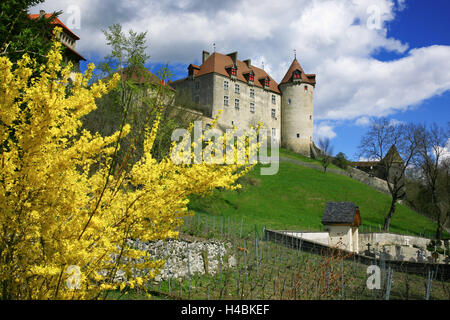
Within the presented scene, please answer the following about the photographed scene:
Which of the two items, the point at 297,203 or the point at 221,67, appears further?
the point at 221,67

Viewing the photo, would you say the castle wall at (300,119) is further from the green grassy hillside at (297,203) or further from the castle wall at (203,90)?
the green grassy hillside at (297,203)

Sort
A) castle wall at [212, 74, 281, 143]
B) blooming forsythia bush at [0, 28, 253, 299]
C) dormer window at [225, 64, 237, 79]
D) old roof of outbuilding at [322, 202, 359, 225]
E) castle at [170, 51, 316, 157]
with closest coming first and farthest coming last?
blooming forsythia bush at [0, 28, 253, 299], old roof of outbuilding at [322, 202, 359, 225], castle wall at [212, 74, 281, 143], castle at [170, 51, 316, 157], dormer window at [225, 64, 237, 79]

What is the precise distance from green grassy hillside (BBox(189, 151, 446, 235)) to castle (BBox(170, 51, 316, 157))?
1655cm

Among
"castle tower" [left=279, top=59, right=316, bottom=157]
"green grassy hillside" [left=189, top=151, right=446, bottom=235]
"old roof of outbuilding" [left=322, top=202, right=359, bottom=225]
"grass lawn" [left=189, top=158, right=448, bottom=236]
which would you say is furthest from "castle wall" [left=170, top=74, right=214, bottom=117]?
"old roof of outbuilding" [left=322, top=202, right=359, bottom=225]

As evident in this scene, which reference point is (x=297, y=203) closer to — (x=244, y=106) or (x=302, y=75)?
(x=244, y=106)

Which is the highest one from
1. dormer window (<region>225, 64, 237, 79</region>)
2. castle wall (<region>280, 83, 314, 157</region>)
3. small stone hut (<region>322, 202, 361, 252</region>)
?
dormer window (<region>225, 64, 237, 79</region>)

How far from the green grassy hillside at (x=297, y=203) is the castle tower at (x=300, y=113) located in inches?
743

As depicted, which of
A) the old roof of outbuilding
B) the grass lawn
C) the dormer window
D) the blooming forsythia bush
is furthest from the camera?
the dormer window

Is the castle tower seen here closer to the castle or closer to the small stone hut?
the castle

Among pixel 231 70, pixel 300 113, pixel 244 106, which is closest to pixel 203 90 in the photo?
pixel 231 70

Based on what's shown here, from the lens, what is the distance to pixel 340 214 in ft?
49.4

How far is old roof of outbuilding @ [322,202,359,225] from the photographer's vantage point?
574 inches

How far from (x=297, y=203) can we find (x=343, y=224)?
17873 millimetres
